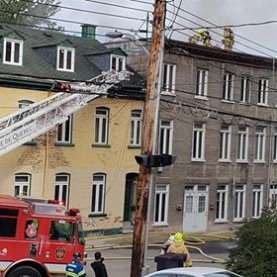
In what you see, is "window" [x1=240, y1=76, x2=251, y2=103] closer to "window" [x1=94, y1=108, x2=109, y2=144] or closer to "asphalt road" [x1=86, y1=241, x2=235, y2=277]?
"window" [x1=94, y1=108, x2=109, y2=144]

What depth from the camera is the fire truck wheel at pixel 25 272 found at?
58.9 feet

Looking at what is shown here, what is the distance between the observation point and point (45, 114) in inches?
1109

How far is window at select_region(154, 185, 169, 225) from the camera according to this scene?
1359 inches

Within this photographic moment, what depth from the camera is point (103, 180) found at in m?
32.3

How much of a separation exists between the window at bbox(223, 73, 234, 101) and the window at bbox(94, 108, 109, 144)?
8.31 meters

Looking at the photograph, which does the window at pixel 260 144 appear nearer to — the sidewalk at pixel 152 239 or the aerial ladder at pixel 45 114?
the sidewalk at pixel 152 239

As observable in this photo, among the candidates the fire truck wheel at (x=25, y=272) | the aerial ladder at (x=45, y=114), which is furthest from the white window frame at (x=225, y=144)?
the fire truck wheel at (x=25, y=272)

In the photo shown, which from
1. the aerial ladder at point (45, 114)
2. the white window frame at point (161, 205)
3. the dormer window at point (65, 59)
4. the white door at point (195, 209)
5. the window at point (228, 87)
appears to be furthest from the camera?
the window at point (228, 87)

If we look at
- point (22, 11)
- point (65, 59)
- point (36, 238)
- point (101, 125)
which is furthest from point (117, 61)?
point (22, 11)

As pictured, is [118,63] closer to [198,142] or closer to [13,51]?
[13,51]

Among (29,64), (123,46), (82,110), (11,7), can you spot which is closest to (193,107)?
(123,46)

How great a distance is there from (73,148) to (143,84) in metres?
5.20

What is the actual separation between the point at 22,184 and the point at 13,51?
5.55m

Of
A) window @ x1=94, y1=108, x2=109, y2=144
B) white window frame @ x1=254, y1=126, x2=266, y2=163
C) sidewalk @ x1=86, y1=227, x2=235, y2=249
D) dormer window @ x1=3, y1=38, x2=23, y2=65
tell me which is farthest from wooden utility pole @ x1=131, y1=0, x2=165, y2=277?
white window frame @ x1=254, y1=126, x2=266, y2=163
